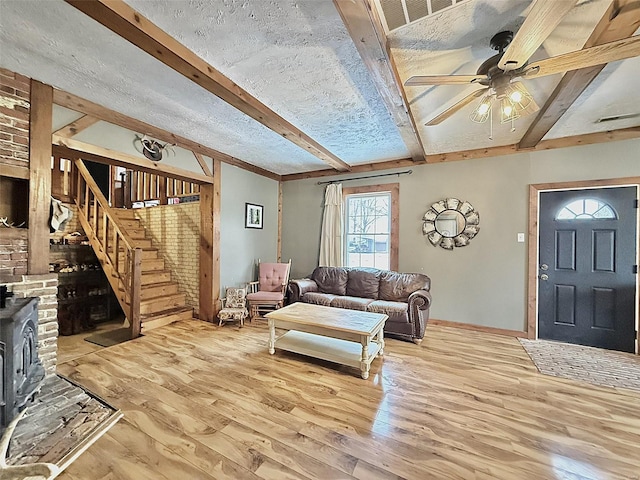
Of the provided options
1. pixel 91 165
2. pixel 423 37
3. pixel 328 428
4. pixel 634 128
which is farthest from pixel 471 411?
pixel 91 165

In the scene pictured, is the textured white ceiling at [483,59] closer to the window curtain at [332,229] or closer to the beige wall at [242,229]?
the window curtain at [332,229]

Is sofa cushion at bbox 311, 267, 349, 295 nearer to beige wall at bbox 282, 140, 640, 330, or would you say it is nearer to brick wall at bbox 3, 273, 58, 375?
beige wall at bbox 282, 140, 640, 330

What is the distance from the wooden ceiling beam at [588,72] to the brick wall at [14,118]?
417 cm

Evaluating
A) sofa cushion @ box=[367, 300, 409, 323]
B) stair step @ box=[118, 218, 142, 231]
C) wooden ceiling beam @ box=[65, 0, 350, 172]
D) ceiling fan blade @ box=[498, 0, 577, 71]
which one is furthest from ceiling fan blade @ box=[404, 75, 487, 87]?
stair step @ box=[118, 218, 142, 231]

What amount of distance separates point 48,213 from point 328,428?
297 cm

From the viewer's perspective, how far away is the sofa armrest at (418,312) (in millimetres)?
3436

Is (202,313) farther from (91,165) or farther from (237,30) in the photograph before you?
(91,165)

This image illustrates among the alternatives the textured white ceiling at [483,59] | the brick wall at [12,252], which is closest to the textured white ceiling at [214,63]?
the textured white ceiling at [483,59]

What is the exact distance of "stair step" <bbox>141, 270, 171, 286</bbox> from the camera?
4.37m

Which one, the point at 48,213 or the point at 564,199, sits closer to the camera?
the point at 48,213

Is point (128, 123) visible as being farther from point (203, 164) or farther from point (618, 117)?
point (618, 117)

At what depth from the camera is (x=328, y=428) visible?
1860 mm

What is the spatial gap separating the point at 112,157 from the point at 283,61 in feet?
7.51

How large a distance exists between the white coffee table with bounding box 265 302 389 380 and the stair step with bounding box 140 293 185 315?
7.28 feet
